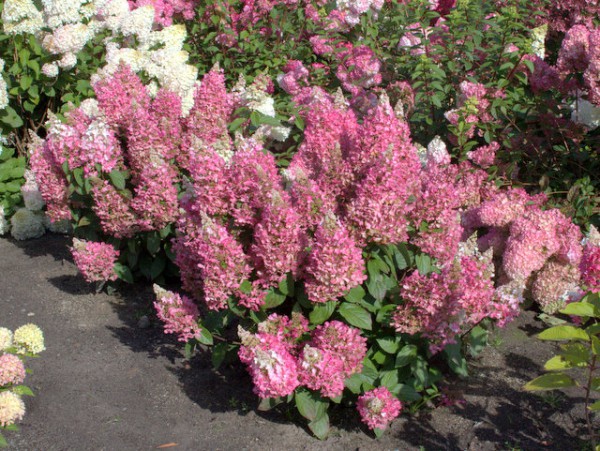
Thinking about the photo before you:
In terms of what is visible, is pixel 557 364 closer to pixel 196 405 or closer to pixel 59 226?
pixel 196 405

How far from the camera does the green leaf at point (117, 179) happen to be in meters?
3.85

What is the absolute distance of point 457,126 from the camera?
431 centimetres

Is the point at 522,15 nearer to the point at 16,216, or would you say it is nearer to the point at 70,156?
the point at 70,156

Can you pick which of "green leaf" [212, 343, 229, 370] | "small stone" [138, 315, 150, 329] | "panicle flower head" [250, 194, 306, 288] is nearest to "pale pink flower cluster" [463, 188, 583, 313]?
"panicle flower head" [250, 194, 306, 288]

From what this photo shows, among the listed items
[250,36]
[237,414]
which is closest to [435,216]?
[237,414]

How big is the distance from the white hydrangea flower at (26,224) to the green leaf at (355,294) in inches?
119

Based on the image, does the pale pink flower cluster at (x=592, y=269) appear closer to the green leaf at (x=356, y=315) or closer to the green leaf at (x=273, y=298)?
the green leaf at (x=356, y=315)

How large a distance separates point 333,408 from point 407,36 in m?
2.83

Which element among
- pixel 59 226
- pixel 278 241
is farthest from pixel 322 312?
pixel 59 226

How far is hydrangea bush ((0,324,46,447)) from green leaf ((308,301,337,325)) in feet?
3.41

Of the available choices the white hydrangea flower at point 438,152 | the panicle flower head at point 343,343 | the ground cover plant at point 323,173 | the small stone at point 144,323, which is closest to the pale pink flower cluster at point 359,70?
the ground cover plant at point 323,173

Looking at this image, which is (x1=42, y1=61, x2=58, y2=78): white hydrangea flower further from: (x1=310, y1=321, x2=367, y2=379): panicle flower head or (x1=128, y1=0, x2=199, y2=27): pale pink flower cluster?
(x1=310, y1=321, x2=367, y2=379): panicle flower head

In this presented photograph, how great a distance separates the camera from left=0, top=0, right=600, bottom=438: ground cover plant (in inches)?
113

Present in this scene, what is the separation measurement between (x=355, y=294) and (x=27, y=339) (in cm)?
124
